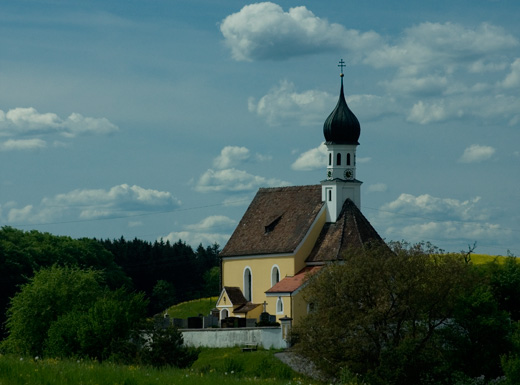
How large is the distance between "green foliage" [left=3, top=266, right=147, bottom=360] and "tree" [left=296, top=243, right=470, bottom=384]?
9.39 meters

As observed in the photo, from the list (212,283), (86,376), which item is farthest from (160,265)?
(86,376)

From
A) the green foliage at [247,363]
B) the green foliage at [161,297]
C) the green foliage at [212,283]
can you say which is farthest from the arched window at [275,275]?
the green foliage at [212,283]

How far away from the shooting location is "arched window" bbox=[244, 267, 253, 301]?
73500 millimetres

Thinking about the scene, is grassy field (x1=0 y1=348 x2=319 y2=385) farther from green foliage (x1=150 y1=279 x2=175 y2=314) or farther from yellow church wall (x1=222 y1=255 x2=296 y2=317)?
green foliage (x1=150 y1=279 x2=175 y2=314)

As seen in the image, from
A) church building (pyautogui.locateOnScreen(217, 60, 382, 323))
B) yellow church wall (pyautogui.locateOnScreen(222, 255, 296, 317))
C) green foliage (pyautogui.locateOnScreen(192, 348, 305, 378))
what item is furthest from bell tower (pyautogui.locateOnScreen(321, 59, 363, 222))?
green foliage (pyautogui.locateOnScreen(192, 348, 305, 378))

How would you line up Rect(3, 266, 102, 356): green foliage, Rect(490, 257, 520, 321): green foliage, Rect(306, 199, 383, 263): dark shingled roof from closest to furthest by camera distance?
Rect(3, 266, 102, 356): green foliage, Rect(490, 257, 520, 321): green foliage, Rect(306, 199, 383, 263): dark shingled roof

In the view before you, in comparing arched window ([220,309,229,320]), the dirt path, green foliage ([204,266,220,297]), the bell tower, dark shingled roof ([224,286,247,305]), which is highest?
the bell tower

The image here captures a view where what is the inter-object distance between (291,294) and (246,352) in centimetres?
762

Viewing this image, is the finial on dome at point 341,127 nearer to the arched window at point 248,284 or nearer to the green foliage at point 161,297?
the arched window at point 248,284

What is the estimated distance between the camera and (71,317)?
53.5 meters

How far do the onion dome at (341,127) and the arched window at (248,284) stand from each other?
11600 millimetres

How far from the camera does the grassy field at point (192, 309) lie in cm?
9480

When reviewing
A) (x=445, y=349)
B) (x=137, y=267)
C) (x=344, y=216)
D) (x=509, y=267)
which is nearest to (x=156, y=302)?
(x=137, y=267)

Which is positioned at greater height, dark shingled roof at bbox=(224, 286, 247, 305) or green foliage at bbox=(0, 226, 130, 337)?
green foliage at bbox=(0, 226, 130, 337)
